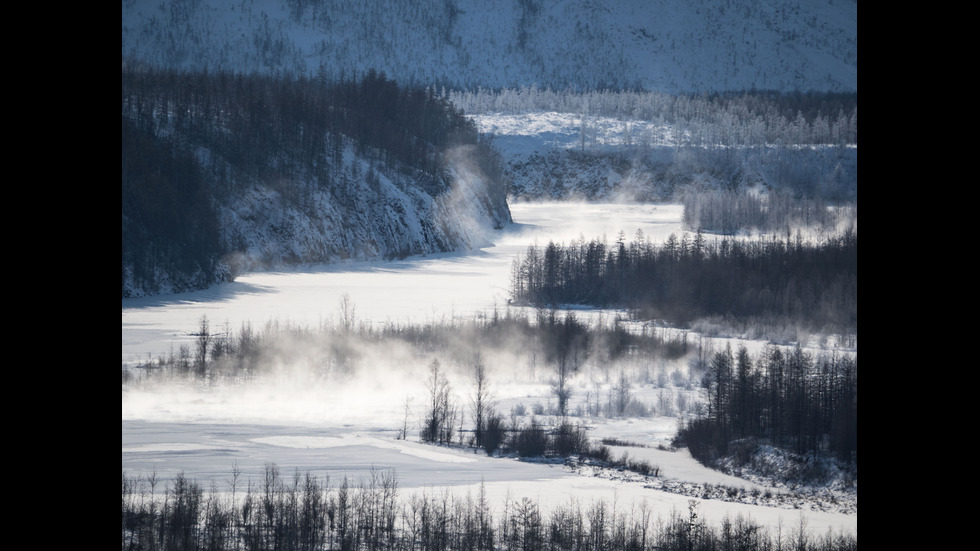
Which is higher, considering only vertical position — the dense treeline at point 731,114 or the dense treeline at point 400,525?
the dense treeline at point 731,114

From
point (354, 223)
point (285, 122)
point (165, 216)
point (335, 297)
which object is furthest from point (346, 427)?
point (285, 122)

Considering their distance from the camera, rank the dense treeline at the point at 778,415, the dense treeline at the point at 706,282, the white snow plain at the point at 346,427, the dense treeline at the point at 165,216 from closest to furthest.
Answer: the white snow plain at the point at 346,427 → the dense treeline at the point at 778,415 → the dense treeline at the point at 706,282 → the dense treeline at the point at 165,216

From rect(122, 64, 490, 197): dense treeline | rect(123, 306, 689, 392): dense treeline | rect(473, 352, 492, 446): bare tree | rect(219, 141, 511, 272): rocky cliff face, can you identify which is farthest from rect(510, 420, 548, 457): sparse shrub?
rect(122, 64, 490, 197): dense treeline

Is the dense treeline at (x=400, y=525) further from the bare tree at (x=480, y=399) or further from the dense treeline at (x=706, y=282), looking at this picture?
the dense treeline at (x=706, y=282)

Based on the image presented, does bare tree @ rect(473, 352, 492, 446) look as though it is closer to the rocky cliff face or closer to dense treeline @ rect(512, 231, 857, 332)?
dense treeline @ rect(512, 231, 857, 332)

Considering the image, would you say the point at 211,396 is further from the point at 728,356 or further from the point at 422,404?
the point at 728,356

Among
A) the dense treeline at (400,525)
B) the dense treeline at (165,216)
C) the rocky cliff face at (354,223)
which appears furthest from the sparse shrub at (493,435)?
the rocky cliff face at (354,223)
